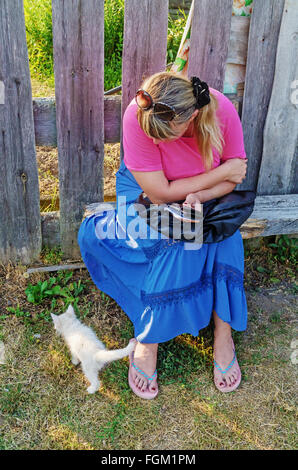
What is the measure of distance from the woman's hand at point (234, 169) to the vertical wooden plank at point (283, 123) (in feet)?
2.29

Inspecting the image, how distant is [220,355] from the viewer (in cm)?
271

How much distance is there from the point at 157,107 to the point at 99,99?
0.85 metres

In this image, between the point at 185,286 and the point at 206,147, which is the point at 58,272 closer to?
the point at 185,286

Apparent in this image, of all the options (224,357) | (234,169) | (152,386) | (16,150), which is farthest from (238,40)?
(152,386)

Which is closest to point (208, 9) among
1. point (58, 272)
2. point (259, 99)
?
point (259, 99)

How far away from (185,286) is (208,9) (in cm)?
164

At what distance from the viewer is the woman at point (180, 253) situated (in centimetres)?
248

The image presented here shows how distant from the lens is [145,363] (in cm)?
264

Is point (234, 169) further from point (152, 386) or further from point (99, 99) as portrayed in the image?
point (152, 386)

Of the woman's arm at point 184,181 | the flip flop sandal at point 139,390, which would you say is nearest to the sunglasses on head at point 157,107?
the woman's arm at point 184,181

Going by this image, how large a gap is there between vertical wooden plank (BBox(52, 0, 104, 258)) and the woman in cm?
41

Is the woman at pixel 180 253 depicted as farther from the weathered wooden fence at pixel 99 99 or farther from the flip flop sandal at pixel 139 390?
the weathered wooden fence at pixel 99 99

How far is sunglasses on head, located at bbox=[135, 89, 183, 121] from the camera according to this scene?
7.00 ft

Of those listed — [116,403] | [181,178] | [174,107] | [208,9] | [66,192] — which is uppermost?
[208,9]
